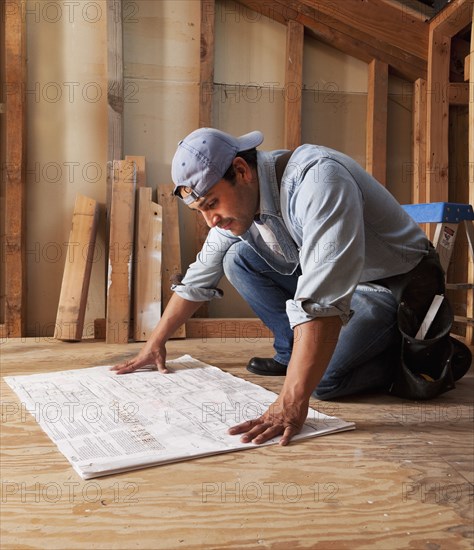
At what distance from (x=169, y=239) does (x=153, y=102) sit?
2.64 feet

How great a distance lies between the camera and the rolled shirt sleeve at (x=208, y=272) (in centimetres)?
199

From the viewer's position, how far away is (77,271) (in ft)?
9.92

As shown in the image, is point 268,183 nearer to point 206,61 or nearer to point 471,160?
point 471,160

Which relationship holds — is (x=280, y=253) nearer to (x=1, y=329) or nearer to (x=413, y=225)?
(x=413, y=225)

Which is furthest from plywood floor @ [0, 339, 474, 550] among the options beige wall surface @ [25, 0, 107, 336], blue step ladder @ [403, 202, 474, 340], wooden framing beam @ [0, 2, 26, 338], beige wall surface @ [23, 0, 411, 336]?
beige wall surface @ [23, 0, 411, 336]

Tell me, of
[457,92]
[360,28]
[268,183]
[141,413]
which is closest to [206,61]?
[360,28]

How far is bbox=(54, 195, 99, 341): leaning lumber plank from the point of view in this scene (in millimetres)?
2936

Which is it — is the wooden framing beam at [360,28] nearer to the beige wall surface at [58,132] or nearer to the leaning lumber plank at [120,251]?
the beige wall surface at [58,132]

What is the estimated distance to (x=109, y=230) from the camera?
3.11 m

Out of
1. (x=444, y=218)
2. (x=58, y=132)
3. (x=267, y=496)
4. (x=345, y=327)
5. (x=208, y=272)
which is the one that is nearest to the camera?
(x=267, y=496)

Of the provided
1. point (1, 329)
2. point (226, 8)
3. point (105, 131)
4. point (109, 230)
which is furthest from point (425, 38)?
point (1, 329)

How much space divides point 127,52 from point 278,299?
1.91 m

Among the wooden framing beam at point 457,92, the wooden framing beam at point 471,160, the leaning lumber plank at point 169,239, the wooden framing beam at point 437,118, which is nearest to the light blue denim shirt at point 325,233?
the wooden framing beam at point 471,160
